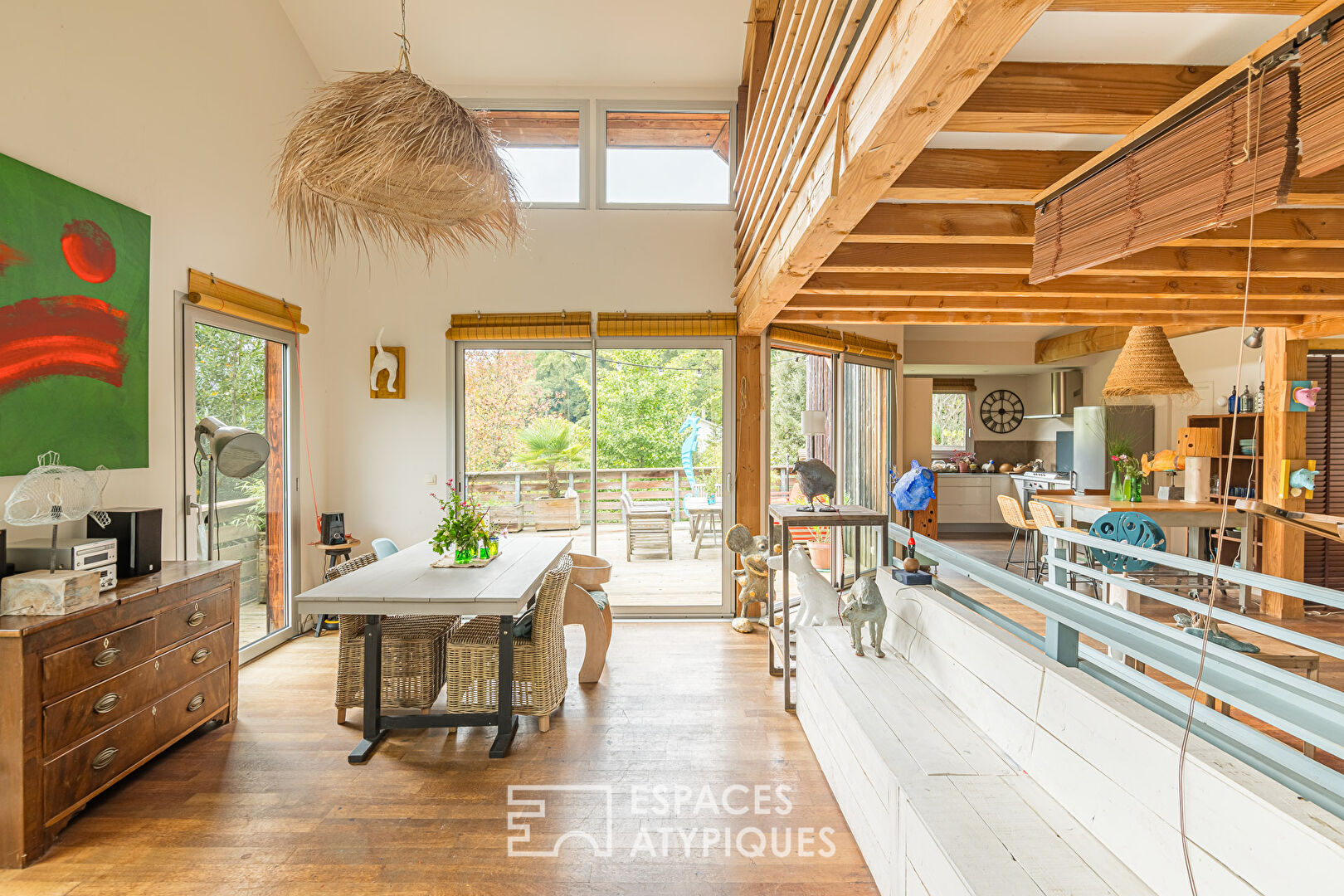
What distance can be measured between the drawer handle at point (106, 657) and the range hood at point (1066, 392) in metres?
9.08

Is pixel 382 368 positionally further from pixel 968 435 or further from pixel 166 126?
pixel 968 435

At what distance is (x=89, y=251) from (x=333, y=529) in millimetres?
2474

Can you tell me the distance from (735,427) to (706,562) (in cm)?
113

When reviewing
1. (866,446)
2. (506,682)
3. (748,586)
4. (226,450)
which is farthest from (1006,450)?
(226,450)

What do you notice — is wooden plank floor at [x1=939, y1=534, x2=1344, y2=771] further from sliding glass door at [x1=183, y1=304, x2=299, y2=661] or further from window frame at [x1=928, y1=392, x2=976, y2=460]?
sliding glass door at [x1=183, y1=304, x2=299, y2=661]

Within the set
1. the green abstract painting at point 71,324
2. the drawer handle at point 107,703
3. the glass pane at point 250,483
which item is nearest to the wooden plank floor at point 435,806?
the drawer handle at point 107,703

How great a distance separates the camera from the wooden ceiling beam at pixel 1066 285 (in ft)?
13.6

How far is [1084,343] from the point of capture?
7.55 meters

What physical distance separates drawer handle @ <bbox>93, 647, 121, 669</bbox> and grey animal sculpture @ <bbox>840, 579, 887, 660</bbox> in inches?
114

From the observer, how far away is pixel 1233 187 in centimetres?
194

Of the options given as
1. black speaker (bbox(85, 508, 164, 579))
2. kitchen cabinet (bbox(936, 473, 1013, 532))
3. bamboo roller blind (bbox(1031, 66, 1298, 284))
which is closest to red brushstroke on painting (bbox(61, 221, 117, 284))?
black speaker (bbox(85, 508, 164, 579))

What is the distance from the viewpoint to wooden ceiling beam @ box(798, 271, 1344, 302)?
163 inches

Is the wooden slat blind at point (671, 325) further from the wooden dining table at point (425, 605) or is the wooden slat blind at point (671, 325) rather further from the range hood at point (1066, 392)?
the range hood at point (1066, 392)

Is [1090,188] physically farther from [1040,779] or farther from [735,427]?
[735,427]
